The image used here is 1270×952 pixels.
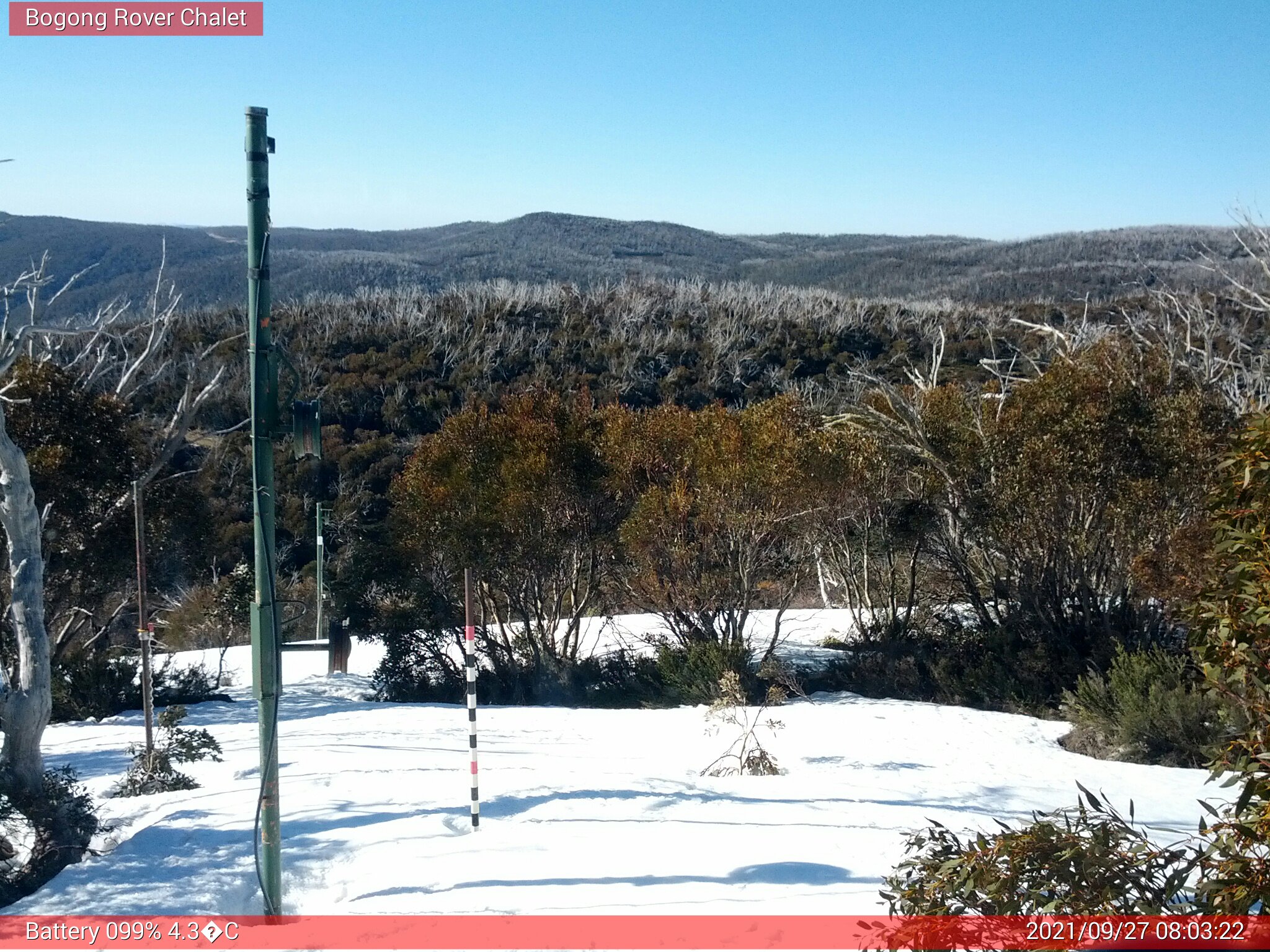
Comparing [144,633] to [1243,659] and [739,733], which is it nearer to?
[739,733]

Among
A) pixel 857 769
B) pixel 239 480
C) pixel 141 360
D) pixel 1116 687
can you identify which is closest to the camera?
pixel 857 769

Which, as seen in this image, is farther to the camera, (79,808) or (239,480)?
(239,480)

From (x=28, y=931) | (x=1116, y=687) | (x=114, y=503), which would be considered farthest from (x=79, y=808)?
(x=1116, y=687)

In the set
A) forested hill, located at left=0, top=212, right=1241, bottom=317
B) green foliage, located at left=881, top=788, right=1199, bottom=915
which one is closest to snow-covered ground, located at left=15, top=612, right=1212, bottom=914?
green foliage, located at left=881, top=788, right=1199, bottom=915

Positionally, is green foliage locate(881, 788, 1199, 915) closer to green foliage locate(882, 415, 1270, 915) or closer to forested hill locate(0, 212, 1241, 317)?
green foliage locate(882, 415, 1270, 915)

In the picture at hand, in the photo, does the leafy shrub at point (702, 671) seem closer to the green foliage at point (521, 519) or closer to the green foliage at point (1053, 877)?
the green foliage at point (521, 519)

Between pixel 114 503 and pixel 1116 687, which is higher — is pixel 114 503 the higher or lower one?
the higher one

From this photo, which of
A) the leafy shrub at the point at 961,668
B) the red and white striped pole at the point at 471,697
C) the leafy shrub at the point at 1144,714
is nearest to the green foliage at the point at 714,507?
the leafy shrub at the point at 961,668

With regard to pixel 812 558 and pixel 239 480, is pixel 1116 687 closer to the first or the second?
pixel 812 558

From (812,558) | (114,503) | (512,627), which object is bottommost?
(512,627)
